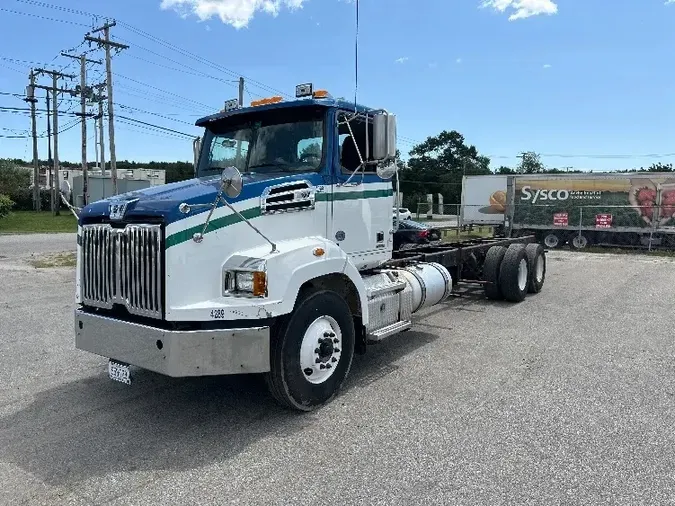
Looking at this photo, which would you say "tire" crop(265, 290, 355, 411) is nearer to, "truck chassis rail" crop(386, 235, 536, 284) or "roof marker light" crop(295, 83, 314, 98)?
"roof marker light" crop(295, 83, 314, 98)

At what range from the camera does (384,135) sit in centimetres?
546

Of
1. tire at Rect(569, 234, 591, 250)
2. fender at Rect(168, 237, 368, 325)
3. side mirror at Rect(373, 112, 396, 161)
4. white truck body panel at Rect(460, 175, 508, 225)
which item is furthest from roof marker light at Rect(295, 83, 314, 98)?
white truck body panel at Rect(460, 175, 508, 225)

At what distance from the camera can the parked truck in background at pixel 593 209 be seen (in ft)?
74.3

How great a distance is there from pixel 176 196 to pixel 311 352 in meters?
1.77

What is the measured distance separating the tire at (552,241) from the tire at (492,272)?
16129mm

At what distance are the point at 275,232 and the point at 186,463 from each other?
2.03 meters

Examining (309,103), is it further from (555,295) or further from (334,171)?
(555,295)

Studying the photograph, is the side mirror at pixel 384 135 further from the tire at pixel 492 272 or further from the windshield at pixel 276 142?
the tire at pixel 492 272

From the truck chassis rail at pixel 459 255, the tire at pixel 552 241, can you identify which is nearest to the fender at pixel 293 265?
the truck chassis rail at pixel 459 255

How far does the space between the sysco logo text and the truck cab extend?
21.3 m

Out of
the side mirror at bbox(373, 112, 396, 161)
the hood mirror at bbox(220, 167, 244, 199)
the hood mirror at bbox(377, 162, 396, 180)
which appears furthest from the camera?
the hood mirror at bbox(377, 162, 396, 180)

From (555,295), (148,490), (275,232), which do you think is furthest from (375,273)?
(555,295)

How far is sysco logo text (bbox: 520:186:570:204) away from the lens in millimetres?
25156

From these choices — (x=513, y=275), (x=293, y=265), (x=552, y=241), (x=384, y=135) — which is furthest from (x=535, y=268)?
(x=552, y=241)
